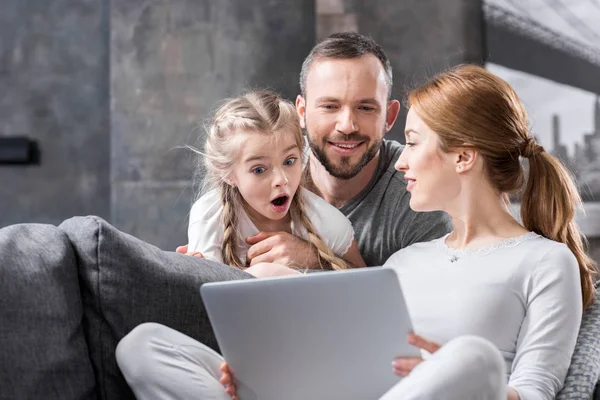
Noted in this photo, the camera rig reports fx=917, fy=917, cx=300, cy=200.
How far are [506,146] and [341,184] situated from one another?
30.0 inches

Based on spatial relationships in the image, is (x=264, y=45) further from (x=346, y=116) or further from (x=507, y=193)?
(x=507, y=193)

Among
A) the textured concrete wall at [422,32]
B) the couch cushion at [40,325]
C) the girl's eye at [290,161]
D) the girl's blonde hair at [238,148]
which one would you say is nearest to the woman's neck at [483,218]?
the girl's blonde hair at [238,148]

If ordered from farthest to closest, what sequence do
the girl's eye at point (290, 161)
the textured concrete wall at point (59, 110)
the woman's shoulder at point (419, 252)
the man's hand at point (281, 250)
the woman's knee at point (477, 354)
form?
the textured concrete wall at point (59, 110) → the girl's eye at point (290, 161) → the man's hand at point (281, 250) → the woman's shoulder at point (419, 252) → the woman's knee at point (477, 354)

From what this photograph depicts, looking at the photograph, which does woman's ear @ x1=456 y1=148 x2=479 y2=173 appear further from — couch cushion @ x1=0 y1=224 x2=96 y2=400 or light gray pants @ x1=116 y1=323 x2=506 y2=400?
couch cushion @ x1=0 y1=224 x2=96 y2=400

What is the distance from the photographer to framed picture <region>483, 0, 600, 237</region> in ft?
13.6

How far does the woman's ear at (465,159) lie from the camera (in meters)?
1.83

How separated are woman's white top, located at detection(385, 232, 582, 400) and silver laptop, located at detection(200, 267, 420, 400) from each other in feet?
0.89

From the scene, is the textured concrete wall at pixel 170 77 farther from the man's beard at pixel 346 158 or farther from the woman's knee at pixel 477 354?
the woman's knee at pixel 477 354

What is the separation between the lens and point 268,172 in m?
2.19

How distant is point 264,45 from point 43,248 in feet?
8.67

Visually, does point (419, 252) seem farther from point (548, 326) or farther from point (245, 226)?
point (245, 226)

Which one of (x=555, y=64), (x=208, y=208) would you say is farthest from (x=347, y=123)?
(x=555, y=64)

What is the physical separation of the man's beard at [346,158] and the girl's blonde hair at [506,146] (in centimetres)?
58

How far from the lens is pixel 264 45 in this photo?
418 cm
